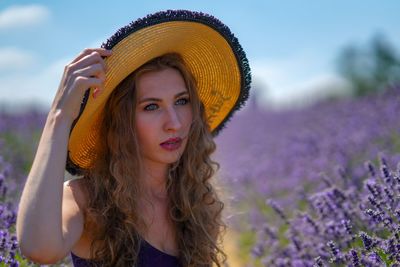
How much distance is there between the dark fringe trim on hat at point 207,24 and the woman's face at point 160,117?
23 centimetres

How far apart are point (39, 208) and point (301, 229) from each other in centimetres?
213

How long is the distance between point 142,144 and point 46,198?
2.50 ft

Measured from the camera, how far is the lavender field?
3.01 meters

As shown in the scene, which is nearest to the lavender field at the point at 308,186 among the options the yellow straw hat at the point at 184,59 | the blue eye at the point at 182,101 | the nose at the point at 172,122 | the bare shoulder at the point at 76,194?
the bare shoulder at the point at 76,194

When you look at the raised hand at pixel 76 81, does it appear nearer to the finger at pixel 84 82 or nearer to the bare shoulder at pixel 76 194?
the finger at pixel 84 82

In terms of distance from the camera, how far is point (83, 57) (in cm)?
250

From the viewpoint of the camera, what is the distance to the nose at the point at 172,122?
112 inches

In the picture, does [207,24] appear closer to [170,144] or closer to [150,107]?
[150,107]

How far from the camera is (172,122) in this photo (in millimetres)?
2836

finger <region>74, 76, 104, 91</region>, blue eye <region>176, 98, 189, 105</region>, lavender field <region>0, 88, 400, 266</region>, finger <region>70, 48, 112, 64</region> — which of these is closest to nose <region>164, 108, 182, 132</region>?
blue eye <region>176, 98, 189, 105</region>

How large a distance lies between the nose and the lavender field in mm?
791

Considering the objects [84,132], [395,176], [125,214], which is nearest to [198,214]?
[125,214]

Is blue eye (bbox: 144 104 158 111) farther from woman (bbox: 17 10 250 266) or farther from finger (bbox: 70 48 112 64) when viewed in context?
finger (bbox: 70 48 112 64)

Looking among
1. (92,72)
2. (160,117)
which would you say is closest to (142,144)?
(160,117)
